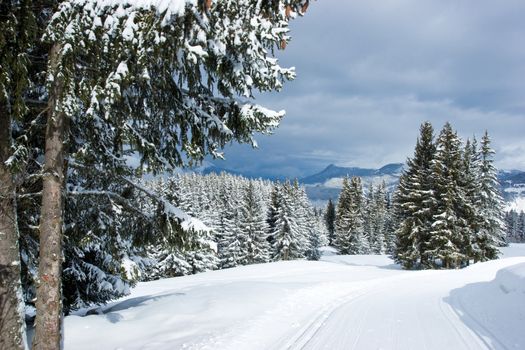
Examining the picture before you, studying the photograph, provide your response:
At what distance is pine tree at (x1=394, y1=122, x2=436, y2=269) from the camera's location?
109 feet

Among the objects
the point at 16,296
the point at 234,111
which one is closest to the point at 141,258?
the point at 16,296

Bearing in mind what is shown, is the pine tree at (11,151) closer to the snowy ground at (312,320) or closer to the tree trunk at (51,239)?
the tree trunk at (51,239)

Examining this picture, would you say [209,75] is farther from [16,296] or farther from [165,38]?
[16,296]

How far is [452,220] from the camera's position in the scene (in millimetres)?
31359

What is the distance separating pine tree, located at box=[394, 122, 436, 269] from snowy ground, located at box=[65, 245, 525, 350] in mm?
18555

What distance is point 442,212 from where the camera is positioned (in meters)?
32.1

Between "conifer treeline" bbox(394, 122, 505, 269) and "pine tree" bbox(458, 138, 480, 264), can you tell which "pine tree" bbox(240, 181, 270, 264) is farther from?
"pine tree" bbox(458, 138, 480, 264)

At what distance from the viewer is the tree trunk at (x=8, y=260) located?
555 cm

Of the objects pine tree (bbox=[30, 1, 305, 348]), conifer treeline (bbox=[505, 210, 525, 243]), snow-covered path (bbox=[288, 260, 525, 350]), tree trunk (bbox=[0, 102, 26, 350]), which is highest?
pine tree (bbox=[30, 1, 305, 348])

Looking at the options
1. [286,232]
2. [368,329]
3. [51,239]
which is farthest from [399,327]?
[286,232]

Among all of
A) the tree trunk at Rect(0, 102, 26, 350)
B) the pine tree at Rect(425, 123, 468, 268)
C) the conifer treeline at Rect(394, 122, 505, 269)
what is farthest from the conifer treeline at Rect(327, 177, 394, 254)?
the tree trunk at Rect(0, 102, 26, 350)

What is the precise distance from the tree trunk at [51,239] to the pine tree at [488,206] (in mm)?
36641

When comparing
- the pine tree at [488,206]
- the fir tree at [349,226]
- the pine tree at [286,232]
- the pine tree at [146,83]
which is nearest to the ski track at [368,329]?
the pine tree at [146,83]

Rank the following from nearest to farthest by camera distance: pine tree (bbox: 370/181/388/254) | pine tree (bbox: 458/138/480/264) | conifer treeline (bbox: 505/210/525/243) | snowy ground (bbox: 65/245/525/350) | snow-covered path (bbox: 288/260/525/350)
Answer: snow-covered path (bbox: 288/260/525/350), snowy ground (bbox: 65/245/525/350), pine tree (bbox: 458/138/480/264), pine tree (bbox: 370/181/388/254), conifer treeline (bbox: 505/210/525/243)
